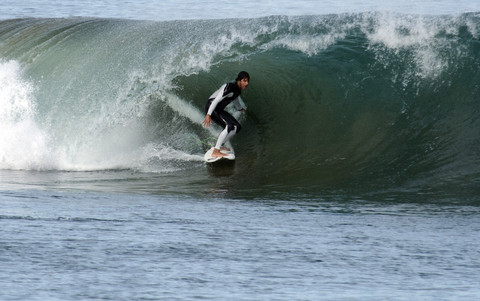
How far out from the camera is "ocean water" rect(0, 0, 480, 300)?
17.1 feet

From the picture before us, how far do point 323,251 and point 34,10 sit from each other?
2570 centimetres

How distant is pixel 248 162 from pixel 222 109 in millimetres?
734

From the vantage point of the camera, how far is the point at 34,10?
29.4 metres

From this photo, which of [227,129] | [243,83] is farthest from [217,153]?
[243,83]

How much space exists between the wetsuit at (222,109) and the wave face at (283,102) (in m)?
0.41

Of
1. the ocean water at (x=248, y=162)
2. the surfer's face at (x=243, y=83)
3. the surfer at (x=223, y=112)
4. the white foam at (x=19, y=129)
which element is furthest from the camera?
the white foam at (x=19, y=129)

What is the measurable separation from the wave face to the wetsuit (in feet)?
1.33

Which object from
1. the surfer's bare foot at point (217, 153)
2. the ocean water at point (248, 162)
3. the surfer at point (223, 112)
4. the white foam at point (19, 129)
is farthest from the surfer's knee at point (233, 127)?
the white foam at point (19, 129)

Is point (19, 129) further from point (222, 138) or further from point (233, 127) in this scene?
point (233, 127)

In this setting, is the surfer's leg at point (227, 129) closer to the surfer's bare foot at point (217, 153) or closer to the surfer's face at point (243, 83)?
the surfer's bare foot at point (217, 153)

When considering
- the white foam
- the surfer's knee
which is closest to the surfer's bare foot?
the surfer's knee

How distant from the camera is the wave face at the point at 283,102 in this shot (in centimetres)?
956

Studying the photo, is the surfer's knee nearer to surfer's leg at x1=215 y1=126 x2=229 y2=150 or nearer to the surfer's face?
surfer's leg at x1=215 y1=126 x2=229 y2=150

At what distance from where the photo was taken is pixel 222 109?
9.89 meters
